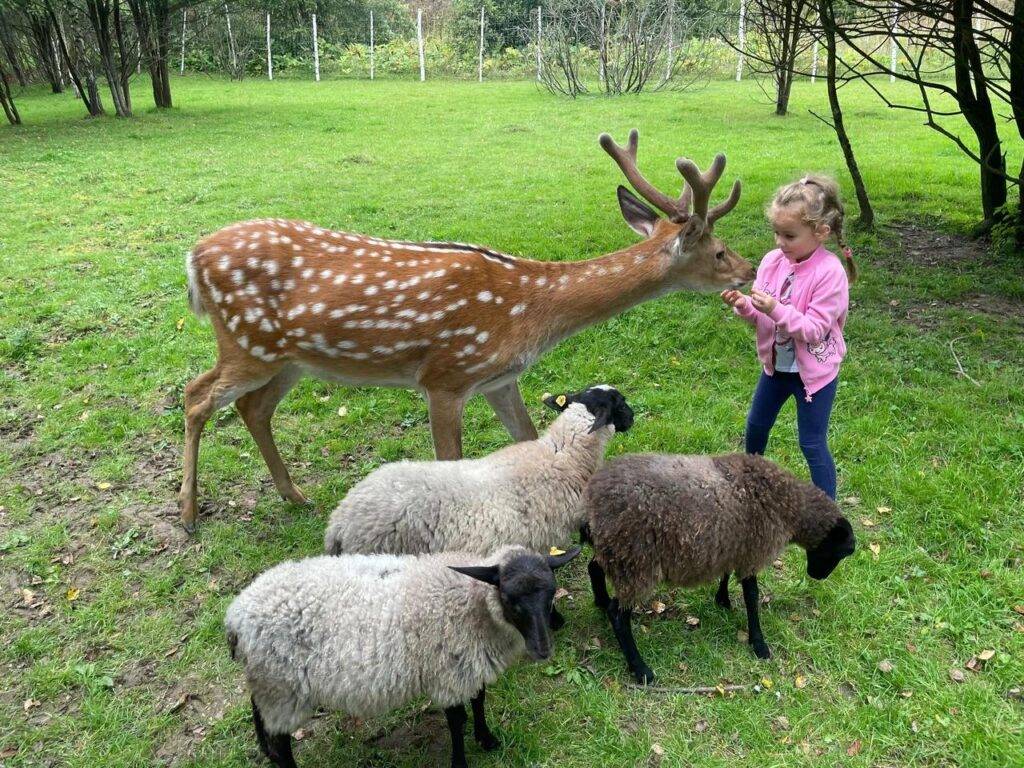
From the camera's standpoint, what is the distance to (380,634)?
9.23 feet

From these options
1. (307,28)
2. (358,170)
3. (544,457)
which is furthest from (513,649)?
(307,28)

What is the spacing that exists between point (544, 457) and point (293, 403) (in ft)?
9.34

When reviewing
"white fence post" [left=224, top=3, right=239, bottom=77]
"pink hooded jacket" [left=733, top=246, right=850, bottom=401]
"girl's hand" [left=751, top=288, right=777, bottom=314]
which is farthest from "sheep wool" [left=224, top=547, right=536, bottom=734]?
"white fence post" [left=224, top=3, right=239, bottom=77]

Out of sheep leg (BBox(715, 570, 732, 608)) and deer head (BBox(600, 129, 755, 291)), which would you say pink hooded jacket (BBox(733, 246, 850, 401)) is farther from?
sheep leg (BBox(715, 570, 732, 608))

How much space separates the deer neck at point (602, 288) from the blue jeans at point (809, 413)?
929 millimetres

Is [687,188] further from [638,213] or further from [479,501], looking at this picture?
[479,501]

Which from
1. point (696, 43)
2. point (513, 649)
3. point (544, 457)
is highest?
point (696, 43)

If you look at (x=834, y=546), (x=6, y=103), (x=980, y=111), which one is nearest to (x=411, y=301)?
(x=834, y=546)

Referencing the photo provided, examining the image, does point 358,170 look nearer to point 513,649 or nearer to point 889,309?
point 889,309

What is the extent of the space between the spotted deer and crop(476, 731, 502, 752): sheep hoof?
173cm

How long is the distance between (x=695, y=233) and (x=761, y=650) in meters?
2.38

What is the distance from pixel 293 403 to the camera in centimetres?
594

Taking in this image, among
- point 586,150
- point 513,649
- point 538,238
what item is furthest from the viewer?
point 586,150


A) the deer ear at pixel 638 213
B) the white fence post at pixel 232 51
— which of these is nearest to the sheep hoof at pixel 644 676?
the deer ear at pixel 638 213
